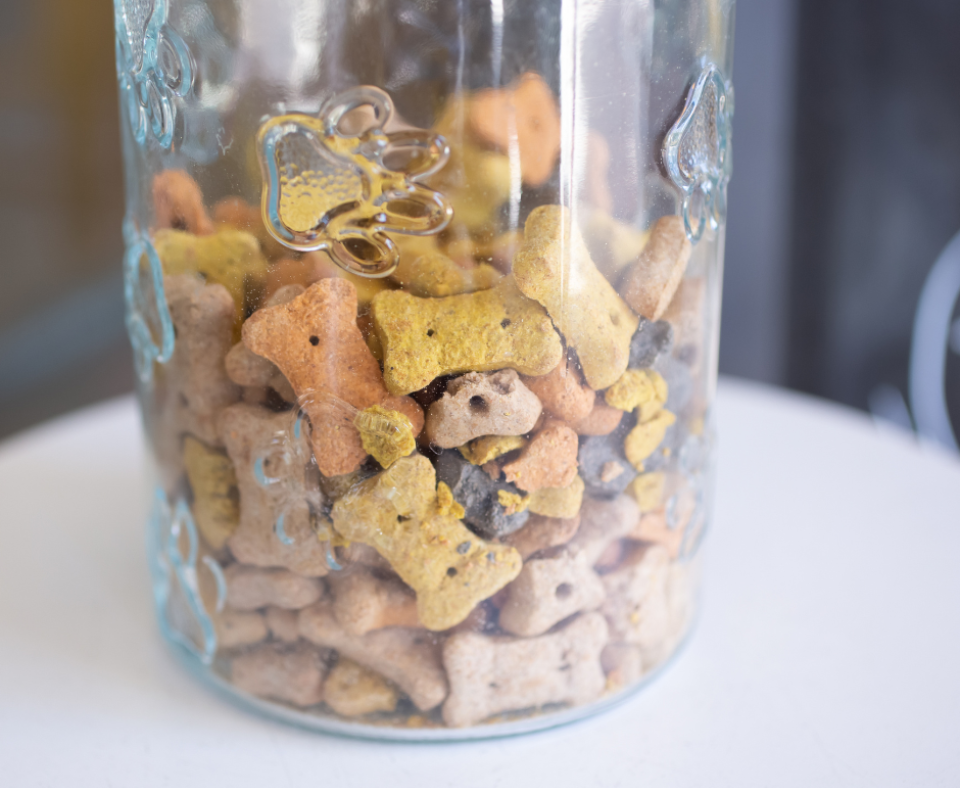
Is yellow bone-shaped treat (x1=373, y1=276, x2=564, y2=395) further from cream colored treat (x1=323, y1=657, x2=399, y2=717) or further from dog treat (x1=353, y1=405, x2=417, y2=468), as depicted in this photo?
cream colored treat (x1=323, y1=657, x2=399, y2=717)

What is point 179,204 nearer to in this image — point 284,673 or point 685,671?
point 284,673

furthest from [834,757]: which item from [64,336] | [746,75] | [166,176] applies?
[64,336]

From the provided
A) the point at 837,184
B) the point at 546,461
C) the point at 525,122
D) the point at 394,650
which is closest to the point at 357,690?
the point at 394,650

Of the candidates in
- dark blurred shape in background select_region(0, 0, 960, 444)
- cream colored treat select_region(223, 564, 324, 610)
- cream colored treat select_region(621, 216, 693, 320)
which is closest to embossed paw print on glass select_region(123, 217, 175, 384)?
cream colored treat select_region(223, 564, 324, 610)

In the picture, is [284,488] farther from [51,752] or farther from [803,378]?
[803,378]

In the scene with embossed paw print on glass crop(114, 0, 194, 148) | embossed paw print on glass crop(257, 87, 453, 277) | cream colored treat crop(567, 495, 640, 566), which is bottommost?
cream colored treat crop(567, 495, 640, 566)

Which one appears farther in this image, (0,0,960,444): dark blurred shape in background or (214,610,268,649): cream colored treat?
(0,0,960,444): dark blurred shape in background

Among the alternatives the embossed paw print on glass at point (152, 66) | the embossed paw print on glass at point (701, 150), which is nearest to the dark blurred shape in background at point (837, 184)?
the embossed paw print on glass at point (701, 150)

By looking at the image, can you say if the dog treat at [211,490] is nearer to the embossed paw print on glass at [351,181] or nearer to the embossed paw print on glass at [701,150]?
the embossed paw print on glass at [351,181]
